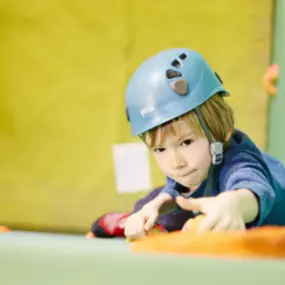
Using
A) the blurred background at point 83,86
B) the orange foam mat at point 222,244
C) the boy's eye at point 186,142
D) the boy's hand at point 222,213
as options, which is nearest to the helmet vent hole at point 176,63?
the boy's eye at point 186,142

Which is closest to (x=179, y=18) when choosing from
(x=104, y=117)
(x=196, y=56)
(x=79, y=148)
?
(x=104, y=117)

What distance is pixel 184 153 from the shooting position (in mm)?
854

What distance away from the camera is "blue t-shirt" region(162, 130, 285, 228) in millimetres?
785

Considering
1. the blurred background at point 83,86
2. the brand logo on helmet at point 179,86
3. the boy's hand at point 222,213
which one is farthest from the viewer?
the blurred background at point 83,86

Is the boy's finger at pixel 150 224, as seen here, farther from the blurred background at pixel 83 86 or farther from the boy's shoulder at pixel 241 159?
the blurred background at pixel 83 86

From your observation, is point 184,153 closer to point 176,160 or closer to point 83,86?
point 176,160

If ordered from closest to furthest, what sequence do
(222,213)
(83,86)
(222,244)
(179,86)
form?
1. (222,244)
2. (222,213)
3. (179,86)
4. (83,86)

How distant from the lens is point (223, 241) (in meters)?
0.57

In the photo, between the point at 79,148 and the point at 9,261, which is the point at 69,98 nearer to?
the point at 79,148

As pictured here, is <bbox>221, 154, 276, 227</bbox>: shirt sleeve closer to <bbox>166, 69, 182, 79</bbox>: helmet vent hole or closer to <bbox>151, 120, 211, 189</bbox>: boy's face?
<bbox>151, 120, 211, 189</bbox>: boy's face

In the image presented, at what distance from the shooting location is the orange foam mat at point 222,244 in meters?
0.56

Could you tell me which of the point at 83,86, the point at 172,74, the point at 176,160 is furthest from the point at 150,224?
the point at 83,86

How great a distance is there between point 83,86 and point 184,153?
2.80 feet

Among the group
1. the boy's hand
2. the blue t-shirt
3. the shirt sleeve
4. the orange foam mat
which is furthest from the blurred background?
A: the orange foam mat
